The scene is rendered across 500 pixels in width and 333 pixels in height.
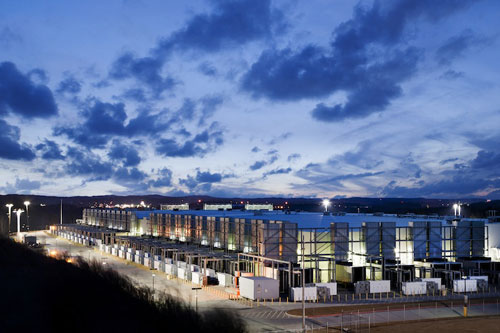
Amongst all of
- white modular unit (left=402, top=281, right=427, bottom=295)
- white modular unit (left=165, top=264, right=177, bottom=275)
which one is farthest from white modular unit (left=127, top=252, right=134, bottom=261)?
white modular unit (left=402, top=281, right=427, bottom=295)

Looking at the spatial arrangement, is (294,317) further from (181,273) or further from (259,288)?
(181,273)

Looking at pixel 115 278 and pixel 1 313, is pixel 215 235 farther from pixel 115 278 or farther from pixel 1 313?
pixel 1 313

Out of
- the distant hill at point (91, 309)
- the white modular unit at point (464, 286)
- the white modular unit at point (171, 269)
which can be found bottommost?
the white modular unit at point (464, 286)

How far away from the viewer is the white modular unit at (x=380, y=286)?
5803 centimetres

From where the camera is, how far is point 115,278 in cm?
5225

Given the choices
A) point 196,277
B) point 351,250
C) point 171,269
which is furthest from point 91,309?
point 351,250

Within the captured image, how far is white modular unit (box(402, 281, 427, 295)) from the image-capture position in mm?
57250

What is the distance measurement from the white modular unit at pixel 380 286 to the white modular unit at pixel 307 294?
7997mm

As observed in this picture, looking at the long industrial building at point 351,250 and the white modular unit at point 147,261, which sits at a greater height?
the long industrial building at point 351,250

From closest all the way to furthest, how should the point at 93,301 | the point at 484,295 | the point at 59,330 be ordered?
the point at 59,330 < the point at 93,301 < the point at 484,295

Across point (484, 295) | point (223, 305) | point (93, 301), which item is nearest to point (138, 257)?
point (223, 305)

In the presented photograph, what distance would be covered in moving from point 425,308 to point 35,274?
127ft

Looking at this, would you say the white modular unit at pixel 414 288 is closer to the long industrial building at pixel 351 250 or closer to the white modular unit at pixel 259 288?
the long industrial building at pixel 351 250

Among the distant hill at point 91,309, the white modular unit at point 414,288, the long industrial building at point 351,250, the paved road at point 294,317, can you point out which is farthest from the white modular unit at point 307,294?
the distant hill at point 91,309
